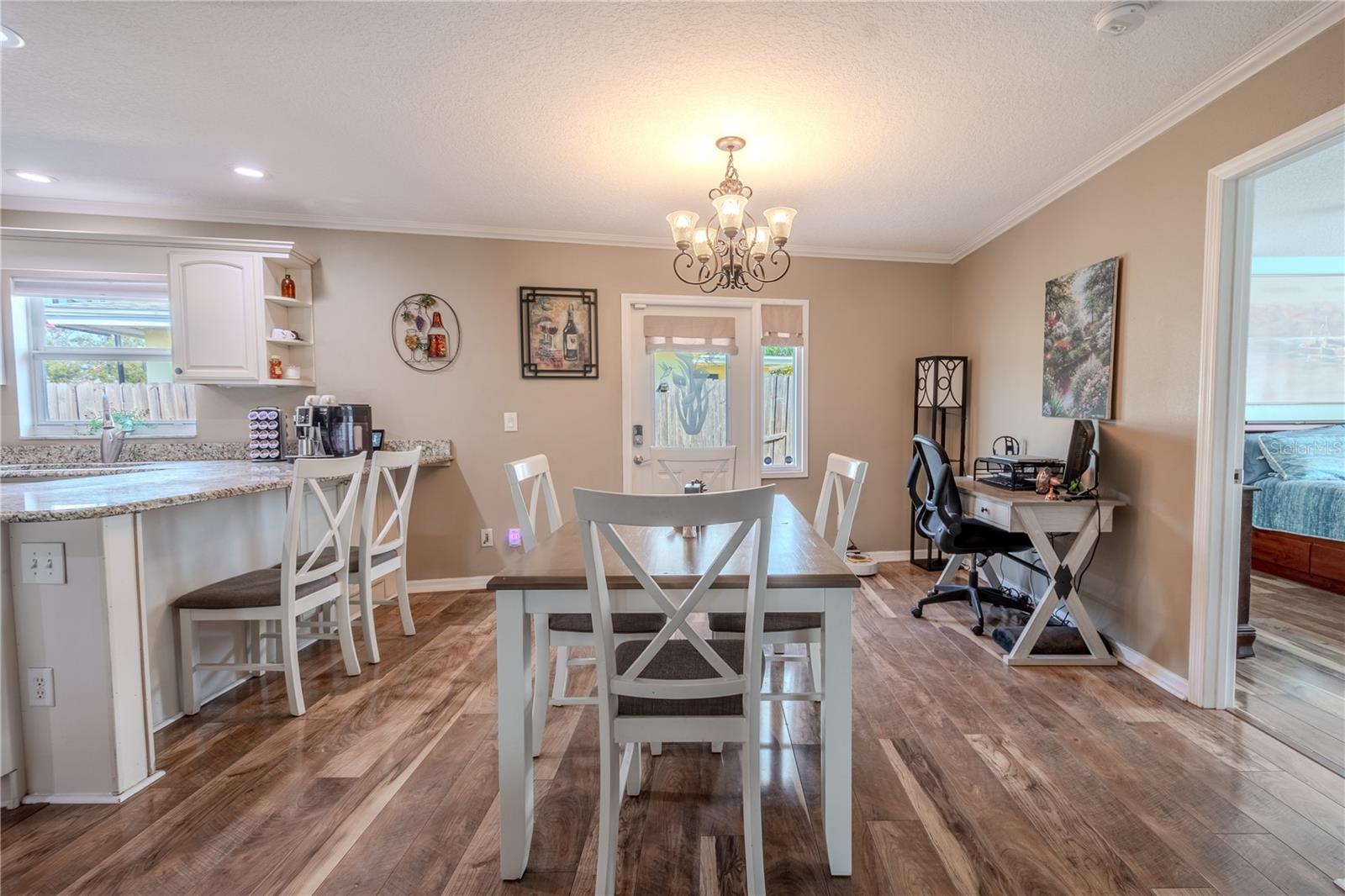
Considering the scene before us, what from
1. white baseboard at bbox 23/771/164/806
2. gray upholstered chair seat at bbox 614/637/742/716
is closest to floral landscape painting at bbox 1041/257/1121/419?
gray upholstered chair seat at bbox 614/637/742/716

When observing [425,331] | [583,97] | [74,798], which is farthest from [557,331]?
[74,798]

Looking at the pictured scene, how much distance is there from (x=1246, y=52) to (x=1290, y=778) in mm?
2360

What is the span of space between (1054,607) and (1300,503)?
99.3 inches

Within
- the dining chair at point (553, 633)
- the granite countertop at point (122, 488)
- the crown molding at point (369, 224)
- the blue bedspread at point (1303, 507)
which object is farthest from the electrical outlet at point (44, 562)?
the blue bedspread at point (1303, 507)

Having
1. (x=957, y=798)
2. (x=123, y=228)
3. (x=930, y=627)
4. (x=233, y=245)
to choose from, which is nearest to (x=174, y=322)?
(x=233, y=245)

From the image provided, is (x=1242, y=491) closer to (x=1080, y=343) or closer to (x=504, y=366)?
(x=1080, y=343)

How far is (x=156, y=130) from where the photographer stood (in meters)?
2.31

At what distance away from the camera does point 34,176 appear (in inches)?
108

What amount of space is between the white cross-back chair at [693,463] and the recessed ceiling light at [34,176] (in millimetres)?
3532

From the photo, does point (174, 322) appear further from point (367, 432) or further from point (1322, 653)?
point (1322, 653)

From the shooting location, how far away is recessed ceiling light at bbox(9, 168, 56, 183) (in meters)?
2.71

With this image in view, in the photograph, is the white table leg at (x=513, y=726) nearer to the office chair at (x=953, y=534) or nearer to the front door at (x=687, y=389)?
the office chair at (x=953, y=534)

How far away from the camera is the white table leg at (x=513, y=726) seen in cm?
129

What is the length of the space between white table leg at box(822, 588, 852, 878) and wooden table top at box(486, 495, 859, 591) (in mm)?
95
